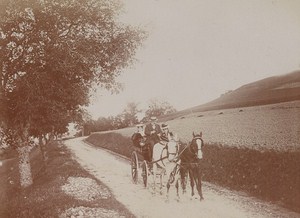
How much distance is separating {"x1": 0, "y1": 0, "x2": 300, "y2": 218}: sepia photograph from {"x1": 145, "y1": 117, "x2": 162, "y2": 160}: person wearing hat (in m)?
0.04

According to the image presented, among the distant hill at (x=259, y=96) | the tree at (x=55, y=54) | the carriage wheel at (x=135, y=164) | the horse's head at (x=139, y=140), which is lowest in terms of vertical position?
the carriage wheel at (x=135, y=164)

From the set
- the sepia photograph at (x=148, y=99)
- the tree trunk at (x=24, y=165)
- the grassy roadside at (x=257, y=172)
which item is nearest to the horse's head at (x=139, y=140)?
the sepia photograph at (x=148, y=99)

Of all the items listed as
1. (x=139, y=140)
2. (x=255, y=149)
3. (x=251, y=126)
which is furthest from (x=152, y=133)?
(x=251, y=126)

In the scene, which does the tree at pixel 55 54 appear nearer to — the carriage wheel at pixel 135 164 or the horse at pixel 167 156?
the carriage wheel at pixel 135 164

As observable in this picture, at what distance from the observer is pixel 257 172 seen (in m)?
12.1

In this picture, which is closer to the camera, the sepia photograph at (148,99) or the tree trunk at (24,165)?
the sepia photograph at (148,99)

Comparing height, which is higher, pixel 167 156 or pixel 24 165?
pixel 24 165

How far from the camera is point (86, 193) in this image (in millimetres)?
12188

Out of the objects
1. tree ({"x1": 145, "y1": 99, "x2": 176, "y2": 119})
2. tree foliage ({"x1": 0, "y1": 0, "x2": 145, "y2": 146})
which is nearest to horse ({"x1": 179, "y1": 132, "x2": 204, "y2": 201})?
tree ({"x1": 145, "y1": 99, "x2": 176, "y2": 119})

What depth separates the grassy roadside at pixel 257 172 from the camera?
34.2 feet

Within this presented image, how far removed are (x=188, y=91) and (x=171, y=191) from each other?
394cm

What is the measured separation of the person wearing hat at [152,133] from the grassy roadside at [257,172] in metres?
3.25

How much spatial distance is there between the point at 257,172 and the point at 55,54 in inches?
314

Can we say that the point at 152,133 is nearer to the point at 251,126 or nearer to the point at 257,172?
the point at 257,172
